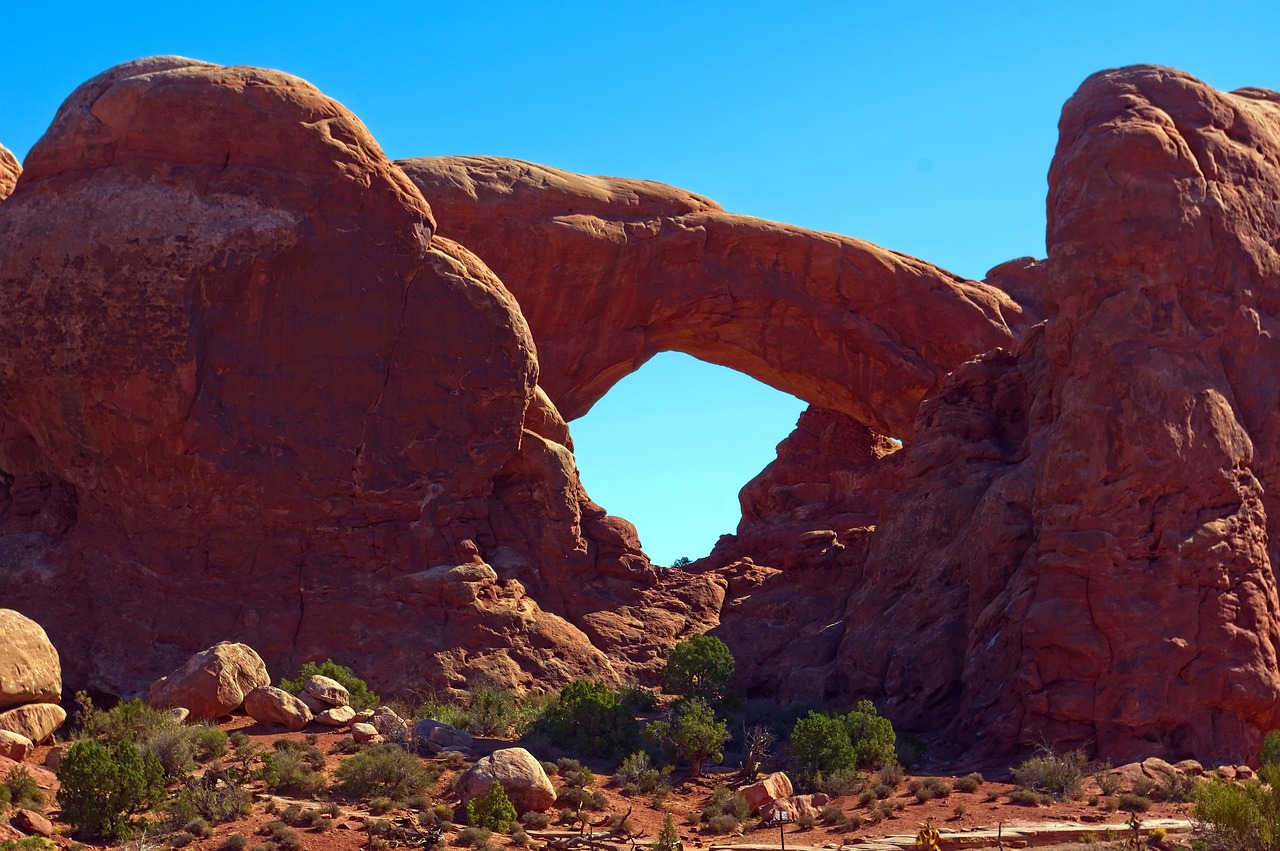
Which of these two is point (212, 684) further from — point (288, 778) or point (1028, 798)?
point (1028, 798)

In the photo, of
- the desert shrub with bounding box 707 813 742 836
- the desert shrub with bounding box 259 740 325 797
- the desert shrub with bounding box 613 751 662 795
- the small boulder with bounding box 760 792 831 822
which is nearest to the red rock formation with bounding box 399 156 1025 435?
the desert shrub with bounding box 613 751 662 795

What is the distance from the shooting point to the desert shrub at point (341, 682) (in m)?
22.3

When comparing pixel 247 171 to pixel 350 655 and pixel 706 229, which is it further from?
pixel 706 229

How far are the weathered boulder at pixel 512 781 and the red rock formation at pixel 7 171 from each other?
14.7 metres

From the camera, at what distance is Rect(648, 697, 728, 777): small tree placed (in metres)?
21.2

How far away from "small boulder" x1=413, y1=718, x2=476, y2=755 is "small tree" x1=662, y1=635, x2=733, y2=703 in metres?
4.55

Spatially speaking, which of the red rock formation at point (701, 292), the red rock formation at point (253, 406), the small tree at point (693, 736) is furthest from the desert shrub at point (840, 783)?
the red rock formation at point (701, 292)

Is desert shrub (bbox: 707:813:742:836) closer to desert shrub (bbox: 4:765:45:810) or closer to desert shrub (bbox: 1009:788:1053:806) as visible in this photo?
desert shrub (bbox: 1009:788:1053:806)

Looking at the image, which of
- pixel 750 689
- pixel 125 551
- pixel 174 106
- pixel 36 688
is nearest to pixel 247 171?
pixel 174 106

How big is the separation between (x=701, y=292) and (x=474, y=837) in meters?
18.9

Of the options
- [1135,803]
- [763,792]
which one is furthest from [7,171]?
[1135,803]

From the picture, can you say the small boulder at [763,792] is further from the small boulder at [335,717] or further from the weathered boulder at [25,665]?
the weathered boulder at [25,665]

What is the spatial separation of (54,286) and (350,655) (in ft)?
23.5

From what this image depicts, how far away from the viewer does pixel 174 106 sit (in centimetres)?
2562
